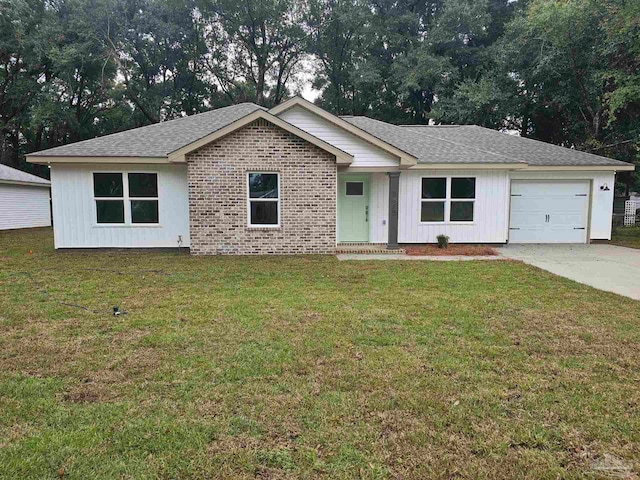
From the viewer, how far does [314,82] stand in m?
31.2

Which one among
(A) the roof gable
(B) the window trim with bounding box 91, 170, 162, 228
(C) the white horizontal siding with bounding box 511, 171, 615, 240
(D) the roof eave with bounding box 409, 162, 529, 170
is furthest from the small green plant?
(B) the window trim with bounding box 91, 170, 162, 228

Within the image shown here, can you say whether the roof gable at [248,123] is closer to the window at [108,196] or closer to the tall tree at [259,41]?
the window at [108,196]

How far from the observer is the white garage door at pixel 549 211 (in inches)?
517

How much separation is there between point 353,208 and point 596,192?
26.7 ft

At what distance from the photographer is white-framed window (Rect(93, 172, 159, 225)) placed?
37.4 feet

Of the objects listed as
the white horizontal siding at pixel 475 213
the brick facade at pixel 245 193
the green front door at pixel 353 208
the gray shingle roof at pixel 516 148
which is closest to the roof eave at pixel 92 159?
the brick facade at pixel 245 193

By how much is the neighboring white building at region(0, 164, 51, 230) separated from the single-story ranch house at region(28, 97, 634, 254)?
11.5 m

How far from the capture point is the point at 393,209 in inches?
454

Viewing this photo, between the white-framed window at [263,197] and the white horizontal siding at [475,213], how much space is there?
396 centimetres

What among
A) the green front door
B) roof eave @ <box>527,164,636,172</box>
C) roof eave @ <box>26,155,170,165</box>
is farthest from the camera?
roof eave @ <box>527,164,636,172</box>

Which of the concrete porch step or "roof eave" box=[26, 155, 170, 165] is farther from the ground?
"roof eave" box=[26, 155, 170, 165]

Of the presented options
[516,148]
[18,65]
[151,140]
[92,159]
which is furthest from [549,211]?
[18,65]

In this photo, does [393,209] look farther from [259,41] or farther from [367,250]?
[259,41]

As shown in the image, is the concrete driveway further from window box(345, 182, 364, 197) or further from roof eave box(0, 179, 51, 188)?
roof eave box(0, 179, 51, 188)
